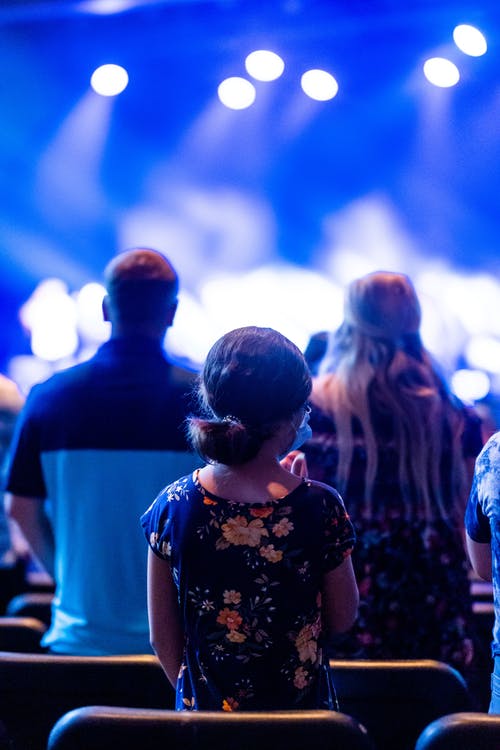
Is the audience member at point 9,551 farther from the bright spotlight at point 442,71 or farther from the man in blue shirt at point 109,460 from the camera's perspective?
the bright spotlight at point 442,71

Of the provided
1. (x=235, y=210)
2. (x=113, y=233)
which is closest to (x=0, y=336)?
(x=113, y=233)

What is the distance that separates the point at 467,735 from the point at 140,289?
1.16 meters

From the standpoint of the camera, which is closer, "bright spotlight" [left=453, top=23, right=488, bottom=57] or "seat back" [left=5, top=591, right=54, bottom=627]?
"seat back" [left=5, top=591, right=54, bottom=627]

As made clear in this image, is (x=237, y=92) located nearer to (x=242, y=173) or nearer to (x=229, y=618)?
(x=242, y=173)

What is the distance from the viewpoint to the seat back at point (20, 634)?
1.90 meters

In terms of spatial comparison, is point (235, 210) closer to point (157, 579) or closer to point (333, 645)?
point (333, 645)

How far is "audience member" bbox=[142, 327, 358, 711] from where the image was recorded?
1.41 m

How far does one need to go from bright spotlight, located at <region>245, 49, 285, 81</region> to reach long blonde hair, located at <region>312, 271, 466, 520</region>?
3338mm

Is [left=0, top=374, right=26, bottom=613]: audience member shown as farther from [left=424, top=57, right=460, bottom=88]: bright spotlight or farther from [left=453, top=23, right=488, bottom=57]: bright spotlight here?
[left=424, top=57, right=460, bottom=88]: bright spotlight

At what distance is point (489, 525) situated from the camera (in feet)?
5.55

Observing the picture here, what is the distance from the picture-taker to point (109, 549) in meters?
1.95

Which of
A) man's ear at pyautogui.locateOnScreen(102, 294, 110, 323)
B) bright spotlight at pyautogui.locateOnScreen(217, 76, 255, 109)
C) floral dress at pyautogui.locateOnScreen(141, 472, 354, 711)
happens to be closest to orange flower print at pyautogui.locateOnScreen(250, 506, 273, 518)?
floral dress at pyautogui.locateOnScreen(141, 472, 354, 711)

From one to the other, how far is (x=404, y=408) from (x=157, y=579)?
0.87m

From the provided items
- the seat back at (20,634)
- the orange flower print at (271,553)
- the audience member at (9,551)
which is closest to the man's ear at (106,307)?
the seat back at (20,634)
